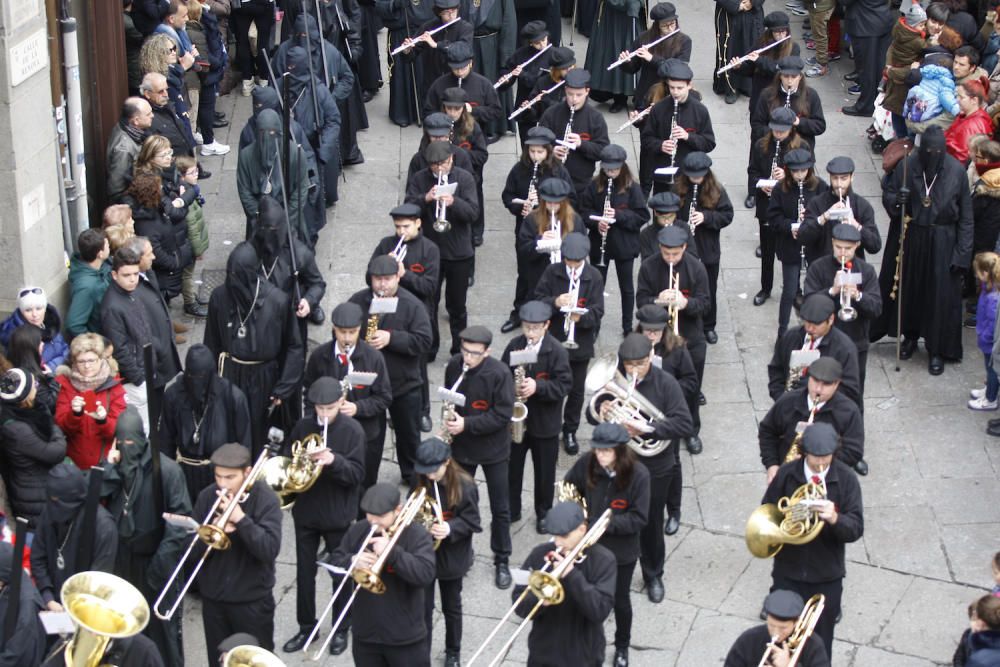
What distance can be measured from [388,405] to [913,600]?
388 centimetres

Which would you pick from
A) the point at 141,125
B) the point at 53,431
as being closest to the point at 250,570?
the point at 53,431

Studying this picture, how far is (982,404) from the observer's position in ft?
49.3

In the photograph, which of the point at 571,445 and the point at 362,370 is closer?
the point at 362,370

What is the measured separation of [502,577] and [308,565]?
1549 mm

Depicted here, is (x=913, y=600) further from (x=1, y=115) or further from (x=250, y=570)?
(x=1, y=115)

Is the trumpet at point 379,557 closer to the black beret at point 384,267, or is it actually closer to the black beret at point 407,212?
the black beret at point 384,267

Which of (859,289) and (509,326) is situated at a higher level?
(859,289)

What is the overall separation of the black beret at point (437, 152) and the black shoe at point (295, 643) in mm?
4402

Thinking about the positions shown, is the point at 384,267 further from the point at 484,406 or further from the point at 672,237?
the point at 672,237

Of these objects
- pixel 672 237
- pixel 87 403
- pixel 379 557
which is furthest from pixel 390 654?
pixel 672 237

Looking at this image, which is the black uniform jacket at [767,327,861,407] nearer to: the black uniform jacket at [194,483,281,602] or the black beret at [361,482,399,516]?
the black beret at [361,482,399,516]

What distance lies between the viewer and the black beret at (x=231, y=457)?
10977 millimetres

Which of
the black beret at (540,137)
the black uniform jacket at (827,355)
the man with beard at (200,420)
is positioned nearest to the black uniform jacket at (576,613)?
the man with beard at (200,420)

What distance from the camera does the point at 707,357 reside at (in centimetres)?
1578
